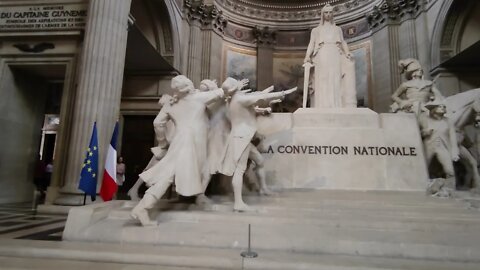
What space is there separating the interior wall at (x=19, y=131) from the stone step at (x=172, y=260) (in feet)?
22.6

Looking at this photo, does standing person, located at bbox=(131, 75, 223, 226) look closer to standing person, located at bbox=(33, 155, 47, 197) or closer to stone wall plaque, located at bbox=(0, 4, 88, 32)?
stone wall plaque, located at bbox=(0, 4, 88, 32)

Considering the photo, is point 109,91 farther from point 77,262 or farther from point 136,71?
point 136,71

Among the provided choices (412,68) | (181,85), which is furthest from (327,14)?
(181,85)

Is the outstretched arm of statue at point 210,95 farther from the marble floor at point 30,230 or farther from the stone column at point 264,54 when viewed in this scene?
the stone column at point 264,54

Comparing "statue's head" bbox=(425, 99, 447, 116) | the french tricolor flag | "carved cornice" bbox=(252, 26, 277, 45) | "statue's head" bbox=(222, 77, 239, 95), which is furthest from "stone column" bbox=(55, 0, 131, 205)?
"carved cornice" bbox=(252, 26, 277, 45)

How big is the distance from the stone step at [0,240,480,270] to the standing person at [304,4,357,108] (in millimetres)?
3876

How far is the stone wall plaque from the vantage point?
782 centimetres

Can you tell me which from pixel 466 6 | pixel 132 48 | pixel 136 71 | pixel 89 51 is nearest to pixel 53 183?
pixel 89 51

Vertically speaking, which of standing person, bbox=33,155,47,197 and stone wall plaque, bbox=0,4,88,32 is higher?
stone wall plaque, bbox=0,4,88,32

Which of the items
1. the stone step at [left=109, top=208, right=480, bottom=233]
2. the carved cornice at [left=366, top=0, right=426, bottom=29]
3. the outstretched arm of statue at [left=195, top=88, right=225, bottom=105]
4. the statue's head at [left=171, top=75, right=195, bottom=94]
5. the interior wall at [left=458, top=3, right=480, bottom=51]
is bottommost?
the stone step at [left=109, top=208, right=480, bottom=233]

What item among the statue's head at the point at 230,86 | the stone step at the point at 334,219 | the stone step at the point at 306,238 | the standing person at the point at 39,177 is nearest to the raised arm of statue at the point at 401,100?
the stone step at the point at 334,219

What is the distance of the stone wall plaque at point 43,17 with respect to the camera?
7.82 m

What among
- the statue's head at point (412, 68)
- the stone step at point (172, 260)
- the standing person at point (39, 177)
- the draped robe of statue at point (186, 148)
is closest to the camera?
the stone step at point (172, 260)

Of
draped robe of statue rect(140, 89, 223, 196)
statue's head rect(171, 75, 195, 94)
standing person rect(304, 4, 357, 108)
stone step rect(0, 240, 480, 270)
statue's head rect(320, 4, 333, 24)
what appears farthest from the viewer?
statue's head rect(320, 4, 333, 24)
